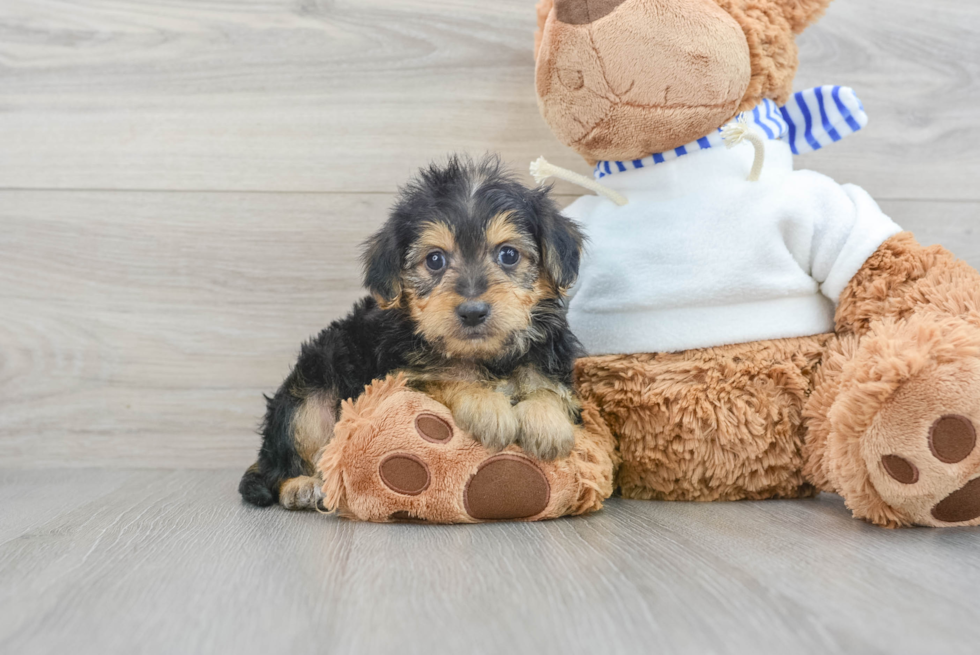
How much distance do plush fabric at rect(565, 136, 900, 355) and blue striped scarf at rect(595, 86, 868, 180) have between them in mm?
29

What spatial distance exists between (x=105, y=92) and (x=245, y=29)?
53cm

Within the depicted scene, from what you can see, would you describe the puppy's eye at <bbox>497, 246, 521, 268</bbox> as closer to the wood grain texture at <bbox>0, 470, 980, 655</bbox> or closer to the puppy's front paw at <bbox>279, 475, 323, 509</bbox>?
the wood grain texture at <bbox>0, 470, 980, 655</bbox>

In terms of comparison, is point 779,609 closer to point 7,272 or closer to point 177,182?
point 177,182

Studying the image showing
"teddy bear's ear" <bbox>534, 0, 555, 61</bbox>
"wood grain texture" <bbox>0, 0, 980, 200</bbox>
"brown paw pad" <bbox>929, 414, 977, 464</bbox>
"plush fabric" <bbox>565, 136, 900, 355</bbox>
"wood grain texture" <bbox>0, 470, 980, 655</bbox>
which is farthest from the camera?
"wood grain texture" <bbox>0, 0, 980, 200</bbox>

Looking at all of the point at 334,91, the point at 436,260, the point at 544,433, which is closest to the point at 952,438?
the point at 544,433

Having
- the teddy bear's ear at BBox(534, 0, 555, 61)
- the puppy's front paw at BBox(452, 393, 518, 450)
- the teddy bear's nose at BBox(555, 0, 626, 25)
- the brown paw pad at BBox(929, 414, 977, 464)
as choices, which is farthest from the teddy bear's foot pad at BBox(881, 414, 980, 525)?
the teddy bear's ear at BBox(534, 0, 555, 61)

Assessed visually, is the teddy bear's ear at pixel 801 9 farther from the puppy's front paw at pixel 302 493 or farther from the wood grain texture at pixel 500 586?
the puppy's front paw at pixel 302 493

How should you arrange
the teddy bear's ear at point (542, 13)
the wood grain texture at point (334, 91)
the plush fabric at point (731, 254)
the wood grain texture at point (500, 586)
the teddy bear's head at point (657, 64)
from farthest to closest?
the wood grain texture at point (334, 91), the teddy bear's ear at point (542, 13), the plush fabric at point (731, 254), the teddy bear's head at point (657, 64), the wood grain texture at point (500, 586)

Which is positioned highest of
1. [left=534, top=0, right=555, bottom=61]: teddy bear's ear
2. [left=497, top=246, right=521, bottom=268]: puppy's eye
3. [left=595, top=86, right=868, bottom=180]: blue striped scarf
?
[left=534, top=0, right=555, bottom=61]: teddy bear's ear

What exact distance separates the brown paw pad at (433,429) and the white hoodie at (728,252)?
1.80 ft

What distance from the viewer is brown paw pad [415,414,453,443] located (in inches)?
64.1

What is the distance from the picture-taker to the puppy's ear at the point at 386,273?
1.79 m

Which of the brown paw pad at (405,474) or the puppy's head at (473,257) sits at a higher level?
the puppy's head at (473,257)

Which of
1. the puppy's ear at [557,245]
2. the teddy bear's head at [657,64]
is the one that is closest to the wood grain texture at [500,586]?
the puppy's ear at [557,245]
